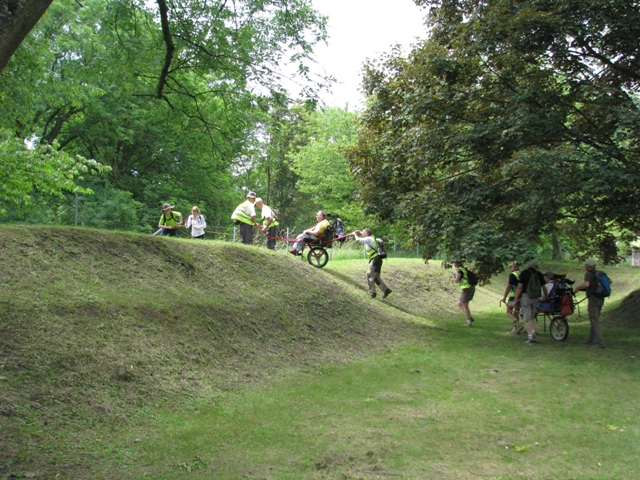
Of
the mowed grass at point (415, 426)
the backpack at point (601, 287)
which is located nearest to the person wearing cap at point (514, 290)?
the backpack at point (601, 287)

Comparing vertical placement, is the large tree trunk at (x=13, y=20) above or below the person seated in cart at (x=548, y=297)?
above

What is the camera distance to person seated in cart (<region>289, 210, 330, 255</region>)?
54.5 ft

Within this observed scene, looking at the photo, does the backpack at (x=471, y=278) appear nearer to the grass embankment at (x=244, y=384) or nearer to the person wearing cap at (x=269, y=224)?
the grass embankment at (x=244, y=384)

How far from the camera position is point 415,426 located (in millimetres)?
6543

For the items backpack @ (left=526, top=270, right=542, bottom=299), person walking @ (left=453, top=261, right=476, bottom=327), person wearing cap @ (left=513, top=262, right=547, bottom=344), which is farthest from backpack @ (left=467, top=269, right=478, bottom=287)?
backpack @ (left=526, top=270, right=542, bottom=299)

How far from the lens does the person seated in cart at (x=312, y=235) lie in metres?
16.6

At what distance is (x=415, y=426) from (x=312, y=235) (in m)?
10.7

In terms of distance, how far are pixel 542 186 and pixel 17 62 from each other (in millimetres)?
9999

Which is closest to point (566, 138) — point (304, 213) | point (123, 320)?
point (123, 320)

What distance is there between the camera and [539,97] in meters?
12.4

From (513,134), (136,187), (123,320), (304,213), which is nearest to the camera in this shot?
(123,320)

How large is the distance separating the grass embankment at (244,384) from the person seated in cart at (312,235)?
3.91 meters

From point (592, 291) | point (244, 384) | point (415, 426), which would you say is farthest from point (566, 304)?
point (244, 384)

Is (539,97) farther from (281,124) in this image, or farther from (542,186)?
(281,124)
